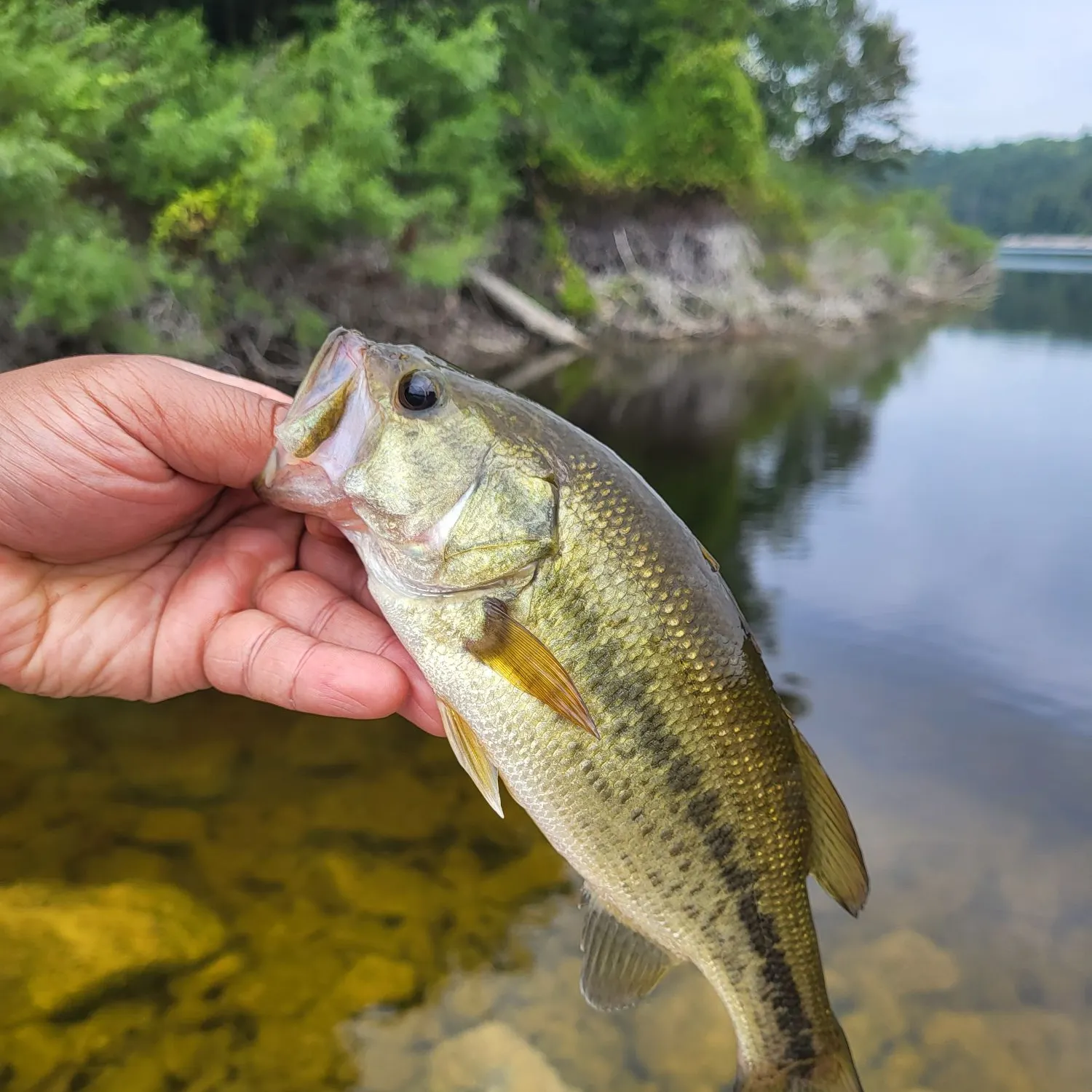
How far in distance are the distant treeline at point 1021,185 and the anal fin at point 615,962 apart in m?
109

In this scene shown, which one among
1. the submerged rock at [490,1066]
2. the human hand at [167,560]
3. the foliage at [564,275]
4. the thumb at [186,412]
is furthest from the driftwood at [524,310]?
the submerged rock at [490,1066]

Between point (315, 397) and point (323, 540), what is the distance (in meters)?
0.99

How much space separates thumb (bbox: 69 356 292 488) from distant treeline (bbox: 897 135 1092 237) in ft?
356

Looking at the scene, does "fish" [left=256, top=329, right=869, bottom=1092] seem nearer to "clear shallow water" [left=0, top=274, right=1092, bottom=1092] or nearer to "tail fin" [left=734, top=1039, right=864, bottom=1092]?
"tail fin" [left=734, top=1039, right=864, bottom=1092]

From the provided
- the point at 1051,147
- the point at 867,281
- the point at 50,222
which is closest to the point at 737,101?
the point at 867,281

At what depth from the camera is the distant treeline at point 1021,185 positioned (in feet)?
315

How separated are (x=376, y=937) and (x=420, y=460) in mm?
2503

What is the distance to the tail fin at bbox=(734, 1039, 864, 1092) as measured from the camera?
2277 millimetres

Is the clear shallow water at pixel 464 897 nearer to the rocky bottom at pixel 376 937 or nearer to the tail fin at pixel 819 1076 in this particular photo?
the rocky bottom at pixel 376 937

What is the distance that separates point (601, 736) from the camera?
82.0 inches

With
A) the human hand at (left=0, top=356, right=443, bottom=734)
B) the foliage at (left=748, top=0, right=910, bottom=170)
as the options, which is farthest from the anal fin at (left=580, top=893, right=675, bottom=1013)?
the foliage at (left=748, top=0, right=910, bottom=170)

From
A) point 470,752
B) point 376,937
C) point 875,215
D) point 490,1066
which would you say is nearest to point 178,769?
point 376,937

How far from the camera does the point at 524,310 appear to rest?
1869 centimetres

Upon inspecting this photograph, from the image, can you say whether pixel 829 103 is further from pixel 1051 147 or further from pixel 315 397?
pixel 1051 147
